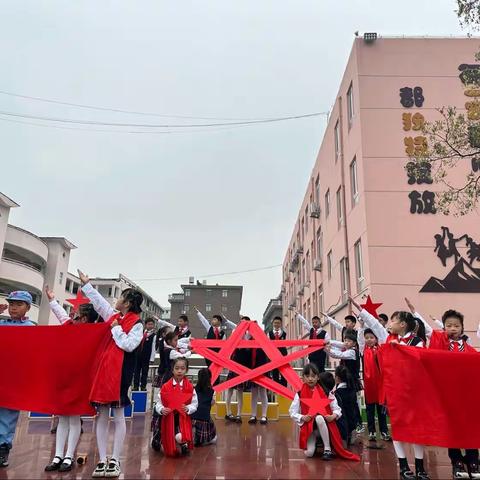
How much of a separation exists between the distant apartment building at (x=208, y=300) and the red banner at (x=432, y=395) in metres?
49.2

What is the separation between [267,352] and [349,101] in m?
11.7

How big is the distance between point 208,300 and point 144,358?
1750 inches

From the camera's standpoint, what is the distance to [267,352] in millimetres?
8141

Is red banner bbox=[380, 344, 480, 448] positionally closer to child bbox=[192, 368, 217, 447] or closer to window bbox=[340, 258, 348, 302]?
child bbox=[192, 368, 217, 447]

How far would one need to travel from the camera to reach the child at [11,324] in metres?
4.73

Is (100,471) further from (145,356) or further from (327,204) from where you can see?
(327,204)

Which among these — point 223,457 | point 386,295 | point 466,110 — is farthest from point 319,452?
point 466,110

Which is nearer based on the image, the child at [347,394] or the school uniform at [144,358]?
the child at [347,394]

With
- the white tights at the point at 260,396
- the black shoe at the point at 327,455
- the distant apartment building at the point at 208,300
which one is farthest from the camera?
the distant apartment building at the point at 208,300

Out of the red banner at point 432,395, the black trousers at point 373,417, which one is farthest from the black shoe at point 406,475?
the black trousers at point 373,417

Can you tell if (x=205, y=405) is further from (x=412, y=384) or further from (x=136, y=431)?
(x=412, y=384)

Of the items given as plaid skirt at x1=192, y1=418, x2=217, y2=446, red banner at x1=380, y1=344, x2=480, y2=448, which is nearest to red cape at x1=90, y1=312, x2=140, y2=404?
plaid skirt at x1=192, y1=418, x2=217, y2=446

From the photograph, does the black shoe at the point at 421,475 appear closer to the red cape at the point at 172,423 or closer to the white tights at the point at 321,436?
the white tights at the point at 321,436

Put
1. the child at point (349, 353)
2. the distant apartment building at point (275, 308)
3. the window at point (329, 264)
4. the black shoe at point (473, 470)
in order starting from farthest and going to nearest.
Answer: the distant apartment building at point (275, 308) → the window at point (329, 264) → the child at point (349, 353) → the black shoe at point (473, 470)
